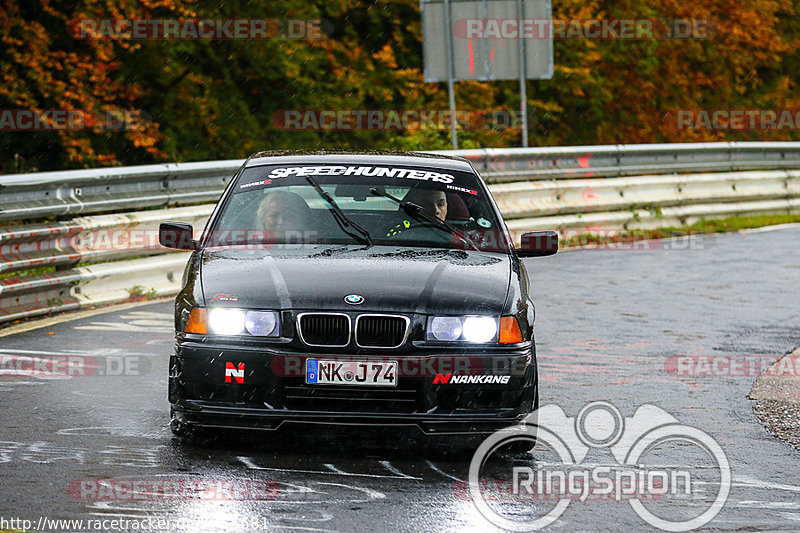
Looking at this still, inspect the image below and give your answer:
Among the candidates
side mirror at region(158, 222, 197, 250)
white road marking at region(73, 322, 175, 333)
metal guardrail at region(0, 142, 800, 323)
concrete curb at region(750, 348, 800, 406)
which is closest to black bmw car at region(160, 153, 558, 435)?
side mirror at region(158, 222, 197, 250)

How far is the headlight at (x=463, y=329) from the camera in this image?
21.2 ft

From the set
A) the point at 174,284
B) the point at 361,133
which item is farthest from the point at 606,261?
the point at 361,133

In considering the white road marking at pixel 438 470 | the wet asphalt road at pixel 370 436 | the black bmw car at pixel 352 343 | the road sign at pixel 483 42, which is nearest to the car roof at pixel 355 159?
the black bmw car at pixel 352 343

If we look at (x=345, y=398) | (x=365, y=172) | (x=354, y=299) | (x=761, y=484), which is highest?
(x=365, y=172)

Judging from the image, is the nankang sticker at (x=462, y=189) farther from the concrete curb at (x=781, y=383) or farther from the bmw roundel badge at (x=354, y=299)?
the concrete curb at (x=781, y=383)

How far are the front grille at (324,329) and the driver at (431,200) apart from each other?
1594 mm

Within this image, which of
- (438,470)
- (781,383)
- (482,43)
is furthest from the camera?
(482,43)

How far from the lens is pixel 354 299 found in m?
6.44

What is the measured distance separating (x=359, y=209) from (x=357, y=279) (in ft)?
4.96

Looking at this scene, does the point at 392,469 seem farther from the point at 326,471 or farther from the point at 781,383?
the point at 781,383

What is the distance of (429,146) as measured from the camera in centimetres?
2131

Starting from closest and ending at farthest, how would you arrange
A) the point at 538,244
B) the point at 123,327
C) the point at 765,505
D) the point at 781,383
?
the point at 765,505 < the point at 538,244 < the point at 781,383 < the point at 123,327

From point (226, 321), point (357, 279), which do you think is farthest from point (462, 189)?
point (226, 321)

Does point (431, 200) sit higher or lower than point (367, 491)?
higher
